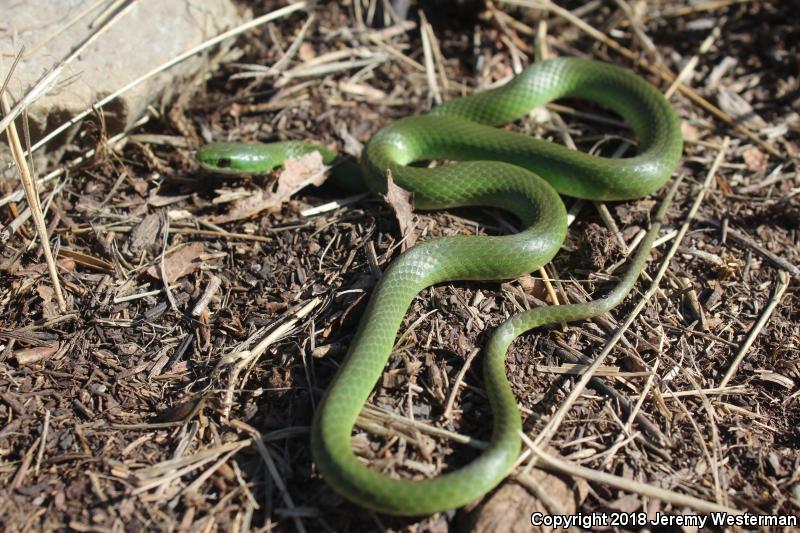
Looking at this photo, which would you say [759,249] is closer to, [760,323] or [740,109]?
[760,323]

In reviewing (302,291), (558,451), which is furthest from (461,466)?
(302,291)

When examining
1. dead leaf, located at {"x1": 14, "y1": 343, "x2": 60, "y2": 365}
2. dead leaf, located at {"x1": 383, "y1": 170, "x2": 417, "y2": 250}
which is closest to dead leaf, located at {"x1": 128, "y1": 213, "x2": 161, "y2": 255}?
dead leaf, located at {"x1": 14, "y1": 343, "x2": 60, "y2": 365}

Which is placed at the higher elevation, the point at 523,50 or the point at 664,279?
the point at 523,50

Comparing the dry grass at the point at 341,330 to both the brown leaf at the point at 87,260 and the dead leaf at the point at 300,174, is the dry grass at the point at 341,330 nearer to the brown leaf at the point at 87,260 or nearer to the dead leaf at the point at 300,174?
the brown leaf at the point at 87,260

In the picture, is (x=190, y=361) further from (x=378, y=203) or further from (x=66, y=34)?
(x=66, y=34)

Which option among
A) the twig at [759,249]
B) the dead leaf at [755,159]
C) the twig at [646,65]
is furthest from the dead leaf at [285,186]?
the dead leaf at [755,159]

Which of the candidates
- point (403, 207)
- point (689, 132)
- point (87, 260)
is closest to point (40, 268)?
point (87, 260)
